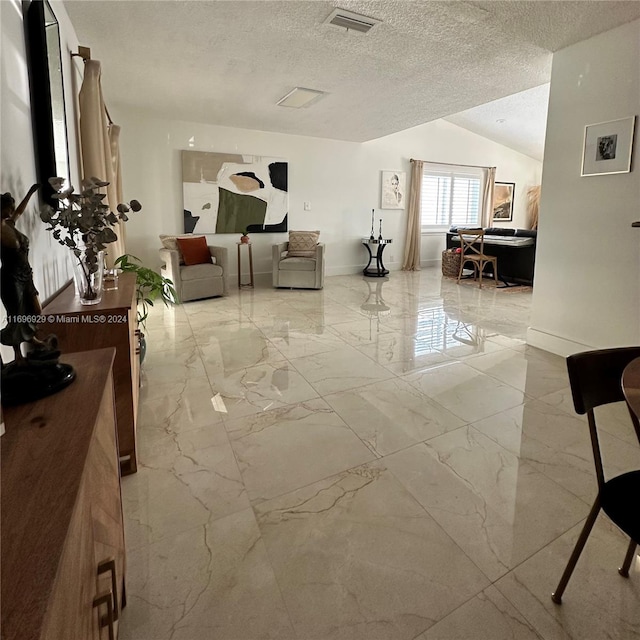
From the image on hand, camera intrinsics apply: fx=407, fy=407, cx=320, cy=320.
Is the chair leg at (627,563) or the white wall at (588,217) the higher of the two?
the white wall at (588,217)

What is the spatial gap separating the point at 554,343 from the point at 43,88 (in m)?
3.69

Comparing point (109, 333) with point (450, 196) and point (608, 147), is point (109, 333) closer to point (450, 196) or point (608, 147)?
point (608, 147)

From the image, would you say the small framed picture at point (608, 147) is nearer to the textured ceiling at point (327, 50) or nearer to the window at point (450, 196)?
the textured ceiling at point (327, 50)

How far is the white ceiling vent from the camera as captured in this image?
273 centimetres

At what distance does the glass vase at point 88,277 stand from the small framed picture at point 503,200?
9.06 m

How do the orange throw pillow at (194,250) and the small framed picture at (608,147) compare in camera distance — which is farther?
the orange throw pillow at (194,250)

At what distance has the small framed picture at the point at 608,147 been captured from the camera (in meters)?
2.73

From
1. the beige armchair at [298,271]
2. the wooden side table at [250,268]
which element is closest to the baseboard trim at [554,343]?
the beige armchair at [298,271]

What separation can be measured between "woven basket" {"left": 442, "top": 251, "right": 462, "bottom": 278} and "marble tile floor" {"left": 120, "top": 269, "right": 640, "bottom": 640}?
396 centimetres

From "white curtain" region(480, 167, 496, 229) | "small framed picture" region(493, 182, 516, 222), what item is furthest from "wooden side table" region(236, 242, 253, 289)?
"small framed picture" region(493, 182, 516, 222)

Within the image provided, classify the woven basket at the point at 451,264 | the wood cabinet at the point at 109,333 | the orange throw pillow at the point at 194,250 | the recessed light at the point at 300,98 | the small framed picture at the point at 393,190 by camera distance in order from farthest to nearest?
the small framed picture at the point at 393,190
the woven basket at the point at 451,264
the orange throw pillow at the point at 194,250
the recessed light at the point at 300,98
the wood cabinet at the point at 109,333

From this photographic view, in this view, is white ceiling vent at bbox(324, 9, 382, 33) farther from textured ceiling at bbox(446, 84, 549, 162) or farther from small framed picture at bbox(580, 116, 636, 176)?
textured ceiling at bbox(446, 84, 549, 162)

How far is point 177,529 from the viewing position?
1489 mm

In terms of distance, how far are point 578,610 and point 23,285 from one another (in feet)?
5.71
